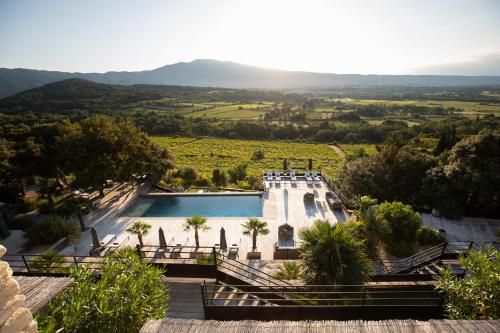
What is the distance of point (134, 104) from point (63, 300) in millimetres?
106375

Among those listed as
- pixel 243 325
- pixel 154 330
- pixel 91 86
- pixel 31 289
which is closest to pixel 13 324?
pixel 154 330

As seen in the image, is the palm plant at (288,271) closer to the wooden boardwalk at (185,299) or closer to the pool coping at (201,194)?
the wooden boardwalk at (185,299)

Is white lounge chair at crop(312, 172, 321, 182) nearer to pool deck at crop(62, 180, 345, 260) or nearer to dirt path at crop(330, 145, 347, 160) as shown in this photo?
pool deck at crop(62, 180, 345, 260)

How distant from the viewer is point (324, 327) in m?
4.81

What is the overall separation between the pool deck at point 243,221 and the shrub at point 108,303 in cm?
665

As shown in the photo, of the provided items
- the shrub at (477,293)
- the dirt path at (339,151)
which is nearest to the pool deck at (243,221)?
the shrub at (477,293)

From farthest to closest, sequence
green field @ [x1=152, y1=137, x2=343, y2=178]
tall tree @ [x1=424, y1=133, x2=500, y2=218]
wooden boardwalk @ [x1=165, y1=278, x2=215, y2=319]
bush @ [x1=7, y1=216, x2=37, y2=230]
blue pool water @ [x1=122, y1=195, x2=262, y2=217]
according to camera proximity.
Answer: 1. green field @ [x1=152, y1=137, x2=343, y2=178]
2. blue pool water @ [x1=122, y1=195, x2=262, y2=217]
3. tall tree @ [x1=424, y1=133, x2=500, y2=218]
4. bush @ [x1=7, y1=216, x2=37, y2=230]
5. wooden boardwalk @ [x1=165, y1=278, x2=215, y2=319]

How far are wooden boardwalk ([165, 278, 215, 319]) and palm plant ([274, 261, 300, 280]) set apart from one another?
250cm

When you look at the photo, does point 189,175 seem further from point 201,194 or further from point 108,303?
point 108,303

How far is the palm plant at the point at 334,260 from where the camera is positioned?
7.73 metres

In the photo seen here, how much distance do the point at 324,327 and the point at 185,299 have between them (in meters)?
5.90

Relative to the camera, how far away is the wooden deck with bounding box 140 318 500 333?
15.2 ft

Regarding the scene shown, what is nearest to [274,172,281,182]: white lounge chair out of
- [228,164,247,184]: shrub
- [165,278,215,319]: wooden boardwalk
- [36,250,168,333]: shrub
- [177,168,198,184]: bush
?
[228,164,247,184]: shrub

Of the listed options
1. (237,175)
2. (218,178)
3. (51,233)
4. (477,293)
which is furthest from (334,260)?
(237,175)
